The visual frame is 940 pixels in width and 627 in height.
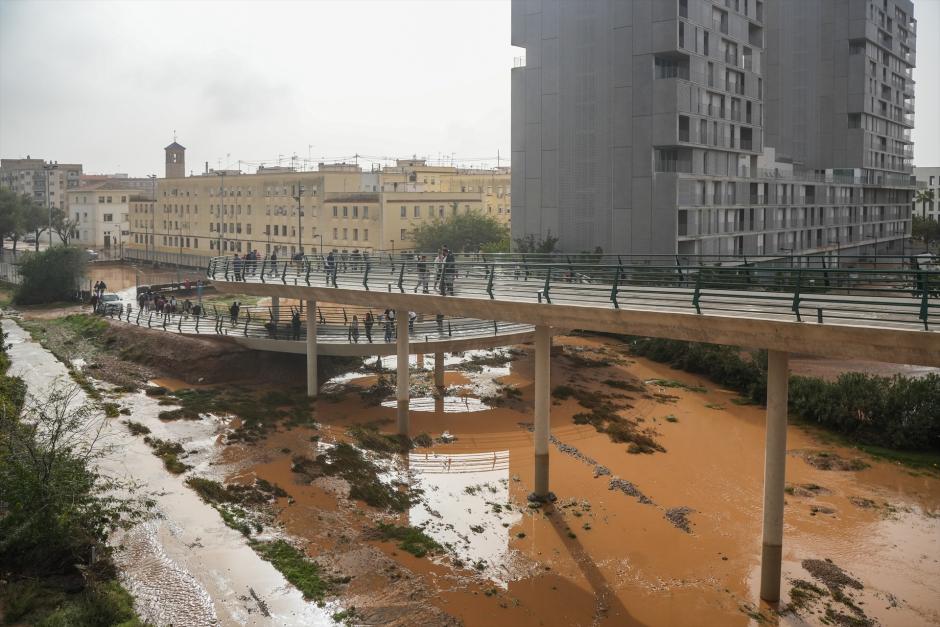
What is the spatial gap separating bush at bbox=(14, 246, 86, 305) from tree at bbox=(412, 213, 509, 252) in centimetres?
2866

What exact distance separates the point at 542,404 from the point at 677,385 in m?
18.2

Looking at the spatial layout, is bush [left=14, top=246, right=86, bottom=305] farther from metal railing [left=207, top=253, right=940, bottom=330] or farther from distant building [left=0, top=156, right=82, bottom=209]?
distant building [left=0, top=156, right=82, bottom=209]

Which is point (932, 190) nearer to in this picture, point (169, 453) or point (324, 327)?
point (324, 327)

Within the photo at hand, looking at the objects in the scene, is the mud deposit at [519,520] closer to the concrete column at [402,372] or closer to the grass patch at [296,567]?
the grass patch at [296,567]

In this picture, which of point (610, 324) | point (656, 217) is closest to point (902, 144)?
point (656, 217)

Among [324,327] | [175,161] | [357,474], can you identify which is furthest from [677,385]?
[175,161]

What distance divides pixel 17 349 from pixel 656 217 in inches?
1421

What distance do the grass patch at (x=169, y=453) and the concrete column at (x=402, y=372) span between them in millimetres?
7381

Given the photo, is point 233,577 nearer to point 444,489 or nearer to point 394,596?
point 394,596

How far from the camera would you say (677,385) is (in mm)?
41000

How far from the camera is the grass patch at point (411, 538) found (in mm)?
21641

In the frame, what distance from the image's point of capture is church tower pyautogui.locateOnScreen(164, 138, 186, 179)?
11650 centimetres

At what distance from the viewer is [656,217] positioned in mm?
53656

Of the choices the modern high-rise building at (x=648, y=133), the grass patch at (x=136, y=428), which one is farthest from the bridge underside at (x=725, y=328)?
the modern high-rise building at (x=648, y=133)
